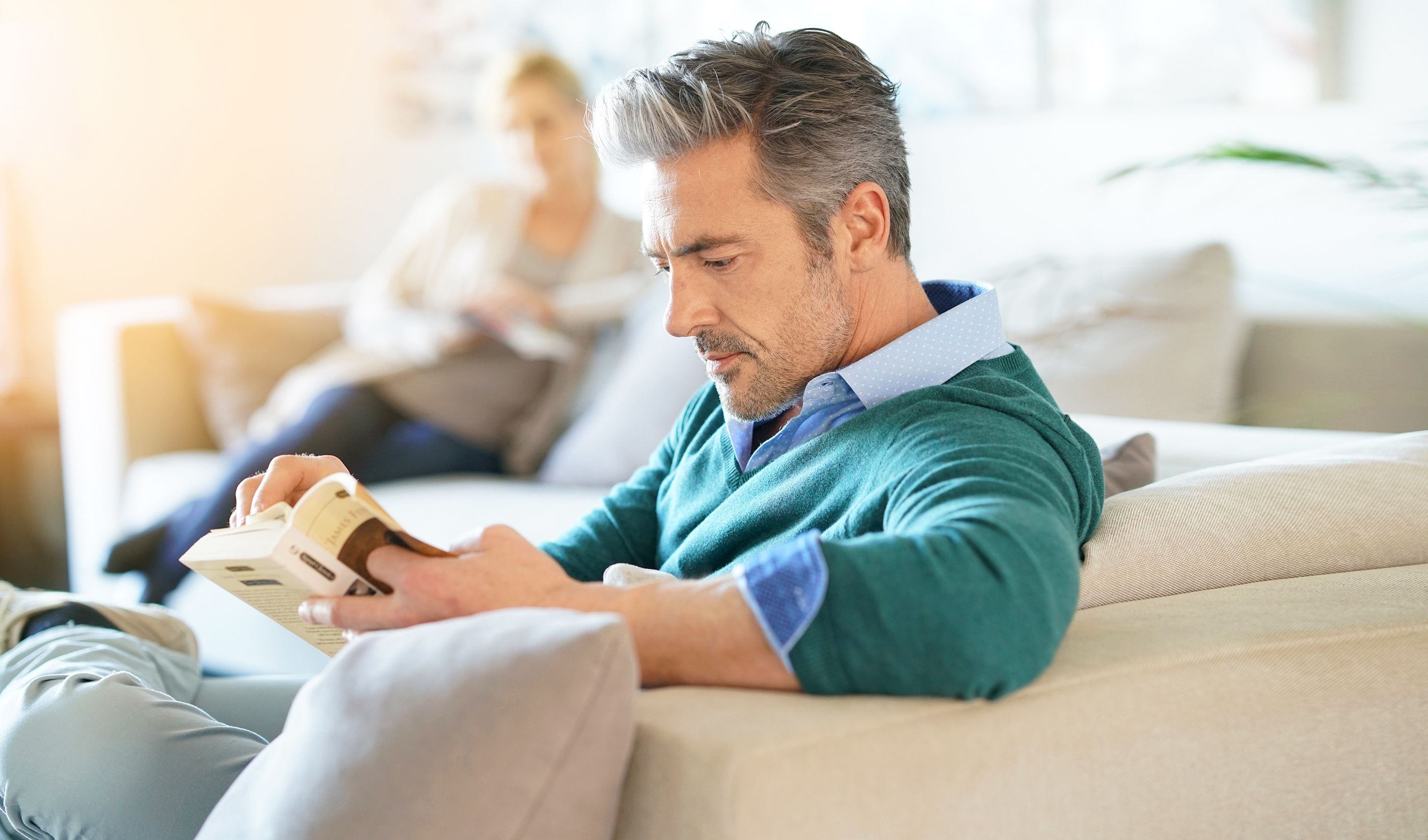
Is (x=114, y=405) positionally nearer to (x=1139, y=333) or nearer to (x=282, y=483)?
(x=282, y=483)

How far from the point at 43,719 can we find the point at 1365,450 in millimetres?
1267

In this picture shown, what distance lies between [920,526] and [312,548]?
44 cm

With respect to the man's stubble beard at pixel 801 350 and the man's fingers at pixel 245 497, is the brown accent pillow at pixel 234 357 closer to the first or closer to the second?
the man's fingers at pixel 245 497

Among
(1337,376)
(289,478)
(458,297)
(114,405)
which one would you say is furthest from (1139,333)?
(114,405)

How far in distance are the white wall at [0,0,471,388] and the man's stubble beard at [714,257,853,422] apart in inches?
122

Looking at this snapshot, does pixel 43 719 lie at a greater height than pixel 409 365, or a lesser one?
greater

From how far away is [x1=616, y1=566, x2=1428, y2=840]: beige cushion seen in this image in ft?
2.47

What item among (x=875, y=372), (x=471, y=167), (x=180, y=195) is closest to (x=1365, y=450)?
(x=875, y=372)

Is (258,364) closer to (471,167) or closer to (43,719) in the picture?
(471,167)

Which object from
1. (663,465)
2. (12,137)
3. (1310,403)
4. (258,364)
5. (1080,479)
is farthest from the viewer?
(12,137)

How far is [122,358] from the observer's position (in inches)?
115

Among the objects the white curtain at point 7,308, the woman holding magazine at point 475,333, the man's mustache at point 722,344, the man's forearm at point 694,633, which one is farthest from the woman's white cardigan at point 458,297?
the man's forearm at point 694,633

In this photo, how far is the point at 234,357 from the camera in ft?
9.73

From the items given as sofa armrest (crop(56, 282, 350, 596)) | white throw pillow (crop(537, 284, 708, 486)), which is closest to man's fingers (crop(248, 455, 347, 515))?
white throw pillow (crop(537, 284, 708, 486))
